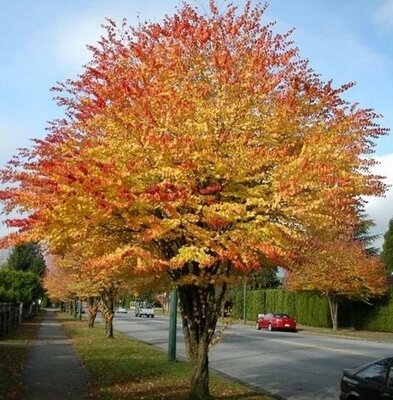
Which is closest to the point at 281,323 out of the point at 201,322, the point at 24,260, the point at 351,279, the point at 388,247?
the point at 351,279

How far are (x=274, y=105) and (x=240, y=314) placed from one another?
190 ft

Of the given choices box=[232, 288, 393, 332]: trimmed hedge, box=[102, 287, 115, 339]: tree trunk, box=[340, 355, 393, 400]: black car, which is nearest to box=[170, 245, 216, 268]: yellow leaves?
box=[340, 355, 393, 400]: black car

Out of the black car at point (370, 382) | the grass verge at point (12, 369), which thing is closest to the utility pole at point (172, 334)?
the grass verge at point (12, 369)

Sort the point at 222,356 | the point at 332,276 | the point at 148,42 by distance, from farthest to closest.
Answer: the point at 332,276, the point at 222,356, the point at 148,42

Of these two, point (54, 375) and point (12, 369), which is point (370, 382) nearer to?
point (54, 375)

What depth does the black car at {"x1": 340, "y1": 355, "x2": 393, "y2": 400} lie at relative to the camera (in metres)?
7.92

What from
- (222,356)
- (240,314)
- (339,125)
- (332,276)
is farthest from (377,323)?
(339,125)

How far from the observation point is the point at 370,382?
822cm

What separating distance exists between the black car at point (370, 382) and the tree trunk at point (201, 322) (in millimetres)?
2514

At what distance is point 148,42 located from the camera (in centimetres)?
1022

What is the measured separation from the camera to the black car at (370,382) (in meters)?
7.92

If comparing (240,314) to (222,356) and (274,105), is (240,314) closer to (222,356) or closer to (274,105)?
(222,356)

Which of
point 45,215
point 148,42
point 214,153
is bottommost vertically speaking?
point 45,215

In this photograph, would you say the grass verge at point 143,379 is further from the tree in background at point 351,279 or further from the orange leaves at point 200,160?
the tree in background at point 351,279
